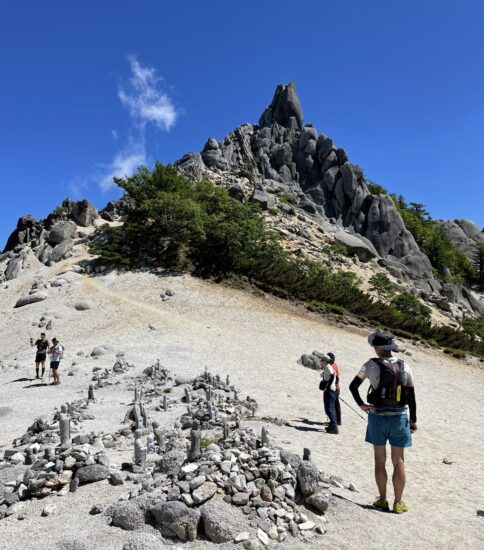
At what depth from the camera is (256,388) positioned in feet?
53.2

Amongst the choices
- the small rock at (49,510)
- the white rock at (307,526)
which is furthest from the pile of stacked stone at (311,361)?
the small rock at (49,510)

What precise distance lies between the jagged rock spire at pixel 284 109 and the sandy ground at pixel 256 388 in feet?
246

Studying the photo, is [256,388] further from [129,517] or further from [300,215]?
[300,215]

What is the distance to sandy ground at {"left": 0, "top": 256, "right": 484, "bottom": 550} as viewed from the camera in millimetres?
5742

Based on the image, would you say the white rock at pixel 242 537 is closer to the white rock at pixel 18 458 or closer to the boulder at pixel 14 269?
the white rock at pixel 18 458

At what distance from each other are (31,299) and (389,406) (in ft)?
94.4

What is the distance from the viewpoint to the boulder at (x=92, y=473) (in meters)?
6.34

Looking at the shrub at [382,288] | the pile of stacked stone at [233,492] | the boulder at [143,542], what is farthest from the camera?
the shrub at [382,288]

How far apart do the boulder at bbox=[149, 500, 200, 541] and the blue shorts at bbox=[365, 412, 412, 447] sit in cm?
274

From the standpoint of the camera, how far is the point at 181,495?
5477 mm

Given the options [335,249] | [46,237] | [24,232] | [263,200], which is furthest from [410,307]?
[24,232]

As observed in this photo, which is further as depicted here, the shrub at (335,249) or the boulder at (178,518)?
the shrub at (335,249)

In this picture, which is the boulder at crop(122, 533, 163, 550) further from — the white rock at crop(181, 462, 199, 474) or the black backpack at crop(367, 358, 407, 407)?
the black backpack at crop(367, 358, 407, 407)

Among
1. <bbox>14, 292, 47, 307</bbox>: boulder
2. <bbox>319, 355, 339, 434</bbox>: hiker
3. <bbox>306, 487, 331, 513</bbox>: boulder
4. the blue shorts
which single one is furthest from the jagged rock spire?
<bbox>306, 487, 331, 513</bbox>: boulder
